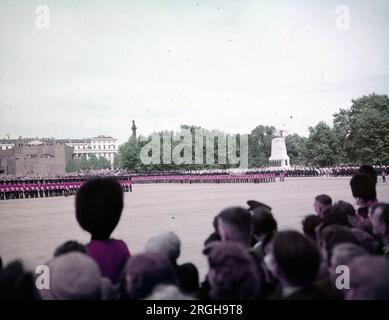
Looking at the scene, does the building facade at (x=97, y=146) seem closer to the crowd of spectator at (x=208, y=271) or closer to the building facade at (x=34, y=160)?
the building facade at (x=34, y=160)

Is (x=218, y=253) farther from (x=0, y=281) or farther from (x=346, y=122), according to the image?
(x=346, y=122)

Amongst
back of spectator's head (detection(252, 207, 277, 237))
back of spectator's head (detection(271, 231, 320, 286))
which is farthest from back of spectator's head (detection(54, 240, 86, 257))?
back of spectator's head (detection(252, 207, 277, 237))

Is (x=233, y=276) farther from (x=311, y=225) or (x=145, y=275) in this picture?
(x=311, y=225)

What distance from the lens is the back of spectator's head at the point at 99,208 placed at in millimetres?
4117

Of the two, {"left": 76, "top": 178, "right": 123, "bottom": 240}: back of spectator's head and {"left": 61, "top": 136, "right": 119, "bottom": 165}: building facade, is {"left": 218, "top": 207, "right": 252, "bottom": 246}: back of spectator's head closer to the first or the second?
{"left": 76, "top": 178, "right": 123, "bottom": 240}: back of spectator's head

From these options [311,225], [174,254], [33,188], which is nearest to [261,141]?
[33,188]

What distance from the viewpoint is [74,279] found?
302cm

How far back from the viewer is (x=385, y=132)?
67.5 metres

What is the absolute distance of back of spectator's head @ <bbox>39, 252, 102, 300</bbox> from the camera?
3.01 metres

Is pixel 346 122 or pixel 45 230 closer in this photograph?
pixel 45 230

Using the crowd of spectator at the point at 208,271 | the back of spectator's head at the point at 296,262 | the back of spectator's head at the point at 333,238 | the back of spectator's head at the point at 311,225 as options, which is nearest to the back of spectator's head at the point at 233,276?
the crowd of spectator at the point at 208,271

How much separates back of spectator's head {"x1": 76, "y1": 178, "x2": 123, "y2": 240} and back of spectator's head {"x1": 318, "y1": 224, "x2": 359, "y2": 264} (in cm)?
188
